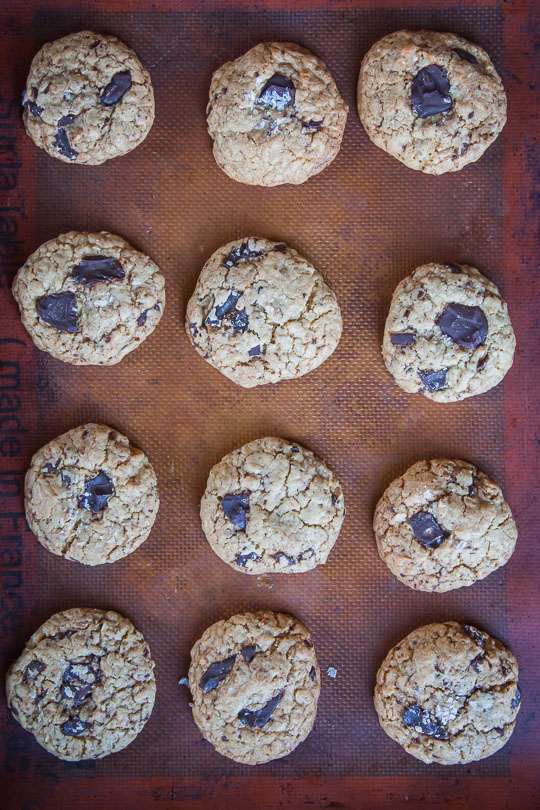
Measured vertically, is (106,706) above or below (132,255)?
below

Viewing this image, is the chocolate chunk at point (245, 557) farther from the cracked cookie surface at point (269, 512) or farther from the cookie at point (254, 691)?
the cookie at point (254, 691)

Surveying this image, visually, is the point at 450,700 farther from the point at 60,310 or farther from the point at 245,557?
the point at 60,310

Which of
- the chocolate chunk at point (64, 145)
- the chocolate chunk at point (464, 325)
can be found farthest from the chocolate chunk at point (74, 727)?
the chocolate chunk at point (64, 145)

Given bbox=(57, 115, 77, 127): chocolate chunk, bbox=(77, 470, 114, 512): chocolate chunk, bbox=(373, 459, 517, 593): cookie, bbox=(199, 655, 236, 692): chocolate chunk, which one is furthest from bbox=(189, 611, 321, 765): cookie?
bbox=(57, 115, 77, 127): chocolate chunk

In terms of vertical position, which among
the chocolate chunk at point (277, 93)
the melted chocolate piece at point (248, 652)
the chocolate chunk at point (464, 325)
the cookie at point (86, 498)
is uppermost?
the chocolate chunk at point (277, 93)

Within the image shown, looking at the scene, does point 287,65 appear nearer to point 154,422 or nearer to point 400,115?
point 400,115

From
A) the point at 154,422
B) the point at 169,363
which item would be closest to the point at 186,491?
the point at 154,422
